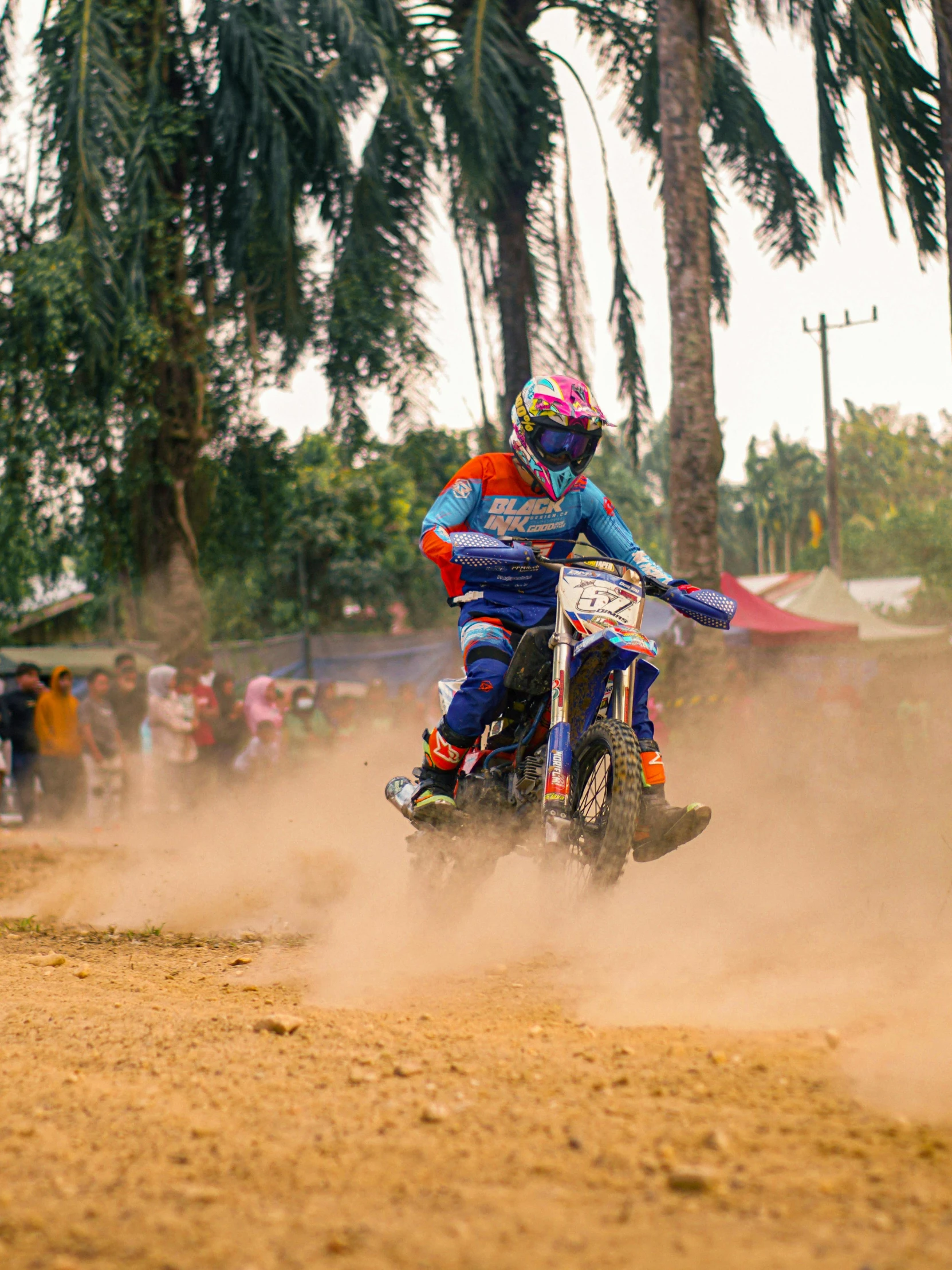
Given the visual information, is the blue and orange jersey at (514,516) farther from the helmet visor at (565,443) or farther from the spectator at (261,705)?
the spectator at (261,705)

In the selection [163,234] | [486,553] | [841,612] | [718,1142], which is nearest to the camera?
[718,1142]

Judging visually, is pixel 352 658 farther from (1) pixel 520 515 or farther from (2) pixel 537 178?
(1) pixel 520 515

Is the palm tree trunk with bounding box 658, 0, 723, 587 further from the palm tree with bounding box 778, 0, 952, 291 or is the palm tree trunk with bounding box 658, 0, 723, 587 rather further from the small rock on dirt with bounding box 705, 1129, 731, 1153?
the small rock on dirt with bounding box 705, 1129, 731, 1153

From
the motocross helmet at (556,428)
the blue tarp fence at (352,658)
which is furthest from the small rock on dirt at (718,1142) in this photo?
the blue tarp fence at (352,658)

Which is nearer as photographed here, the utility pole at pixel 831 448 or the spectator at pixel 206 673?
the spectator at pixel 206 673

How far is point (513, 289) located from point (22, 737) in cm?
837

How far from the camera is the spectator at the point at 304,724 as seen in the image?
46.0 feet

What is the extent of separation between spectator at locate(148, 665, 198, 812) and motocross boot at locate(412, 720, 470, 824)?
7050mm

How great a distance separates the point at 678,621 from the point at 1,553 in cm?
862

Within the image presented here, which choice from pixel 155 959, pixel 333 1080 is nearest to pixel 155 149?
pixel 155 959

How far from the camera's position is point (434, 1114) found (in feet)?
8.96

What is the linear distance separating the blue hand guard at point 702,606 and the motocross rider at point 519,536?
0.07m

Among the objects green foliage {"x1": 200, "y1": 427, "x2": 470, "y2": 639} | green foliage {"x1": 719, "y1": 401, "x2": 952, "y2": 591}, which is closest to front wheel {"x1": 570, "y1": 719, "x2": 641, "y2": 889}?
green foliage {"x1": 200, "y1": 427, "x2": 470, "y2": 639}

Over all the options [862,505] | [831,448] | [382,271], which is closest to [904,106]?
[382,271]
